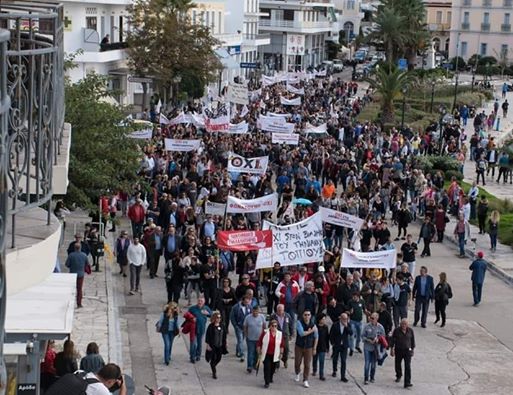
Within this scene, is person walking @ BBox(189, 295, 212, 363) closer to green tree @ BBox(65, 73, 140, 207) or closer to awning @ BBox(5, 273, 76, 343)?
awning @ BBox(5, 273, 76, 343)

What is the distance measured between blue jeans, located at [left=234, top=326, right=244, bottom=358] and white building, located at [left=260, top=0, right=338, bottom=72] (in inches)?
3097

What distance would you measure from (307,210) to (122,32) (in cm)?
2974

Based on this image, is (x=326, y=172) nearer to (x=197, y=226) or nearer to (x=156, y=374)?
(x=197, y=226)

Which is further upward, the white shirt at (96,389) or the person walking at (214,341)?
the white shirt at (96,389)

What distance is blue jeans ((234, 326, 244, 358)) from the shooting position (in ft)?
63.1

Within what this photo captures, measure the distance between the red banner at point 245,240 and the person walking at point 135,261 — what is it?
194 cm

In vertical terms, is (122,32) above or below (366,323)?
above

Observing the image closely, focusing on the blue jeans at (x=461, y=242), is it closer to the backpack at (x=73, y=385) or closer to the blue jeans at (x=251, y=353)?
the blue jeans at (x=251, y=353)

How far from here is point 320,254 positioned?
21906mm

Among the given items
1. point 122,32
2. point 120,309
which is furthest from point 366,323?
point 122,32

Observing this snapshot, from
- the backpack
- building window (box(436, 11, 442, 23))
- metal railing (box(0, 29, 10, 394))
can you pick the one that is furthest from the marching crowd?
building window (box(436, 11, 442, 23))

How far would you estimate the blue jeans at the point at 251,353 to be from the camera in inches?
731

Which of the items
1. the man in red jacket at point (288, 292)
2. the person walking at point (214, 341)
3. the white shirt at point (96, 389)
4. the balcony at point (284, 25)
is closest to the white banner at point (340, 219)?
the man in red jacket at point (288, 292)

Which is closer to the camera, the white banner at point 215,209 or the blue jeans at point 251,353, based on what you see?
the blue jeans at point 251,353
